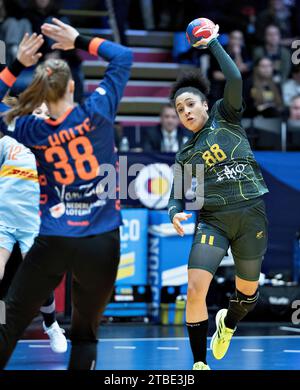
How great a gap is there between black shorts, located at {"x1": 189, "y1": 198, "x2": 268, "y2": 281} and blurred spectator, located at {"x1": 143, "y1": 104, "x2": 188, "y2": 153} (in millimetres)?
4884

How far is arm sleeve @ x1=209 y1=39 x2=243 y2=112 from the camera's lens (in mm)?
6879

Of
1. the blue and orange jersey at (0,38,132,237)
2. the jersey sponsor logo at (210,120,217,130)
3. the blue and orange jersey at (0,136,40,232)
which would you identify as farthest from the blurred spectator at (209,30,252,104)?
the blue and orange jersey at (0,38,132,237)

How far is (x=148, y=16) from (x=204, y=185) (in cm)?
1112

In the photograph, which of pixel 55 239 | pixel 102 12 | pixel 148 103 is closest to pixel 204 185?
pixel 55 239

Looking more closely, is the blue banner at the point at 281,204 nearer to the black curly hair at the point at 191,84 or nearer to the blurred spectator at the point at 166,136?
the blurred spectator at the point at 166,136

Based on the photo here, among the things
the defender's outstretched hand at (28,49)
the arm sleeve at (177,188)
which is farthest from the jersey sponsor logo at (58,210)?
the arm sleeve at (177,188)

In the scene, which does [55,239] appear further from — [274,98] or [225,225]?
[274,98]

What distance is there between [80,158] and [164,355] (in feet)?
12.5

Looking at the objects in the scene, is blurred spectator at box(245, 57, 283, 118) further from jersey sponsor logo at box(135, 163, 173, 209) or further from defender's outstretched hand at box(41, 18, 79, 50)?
defender's outstretched hand at box(41, 18, 79, 50)

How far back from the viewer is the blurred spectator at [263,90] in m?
14.0

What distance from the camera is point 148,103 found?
16.7 metres

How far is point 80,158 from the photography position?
5551mm

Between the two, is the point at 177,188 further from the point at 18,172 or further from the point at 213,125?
the point at 18,172

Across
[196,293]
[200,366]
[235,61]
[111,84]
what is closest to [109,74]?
[111,84]
